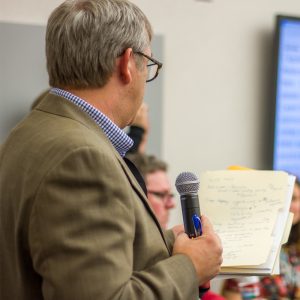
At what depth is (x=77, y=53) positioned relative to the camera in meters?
1.13

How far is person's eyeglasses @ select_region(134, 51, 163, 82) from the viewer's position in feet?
4.02

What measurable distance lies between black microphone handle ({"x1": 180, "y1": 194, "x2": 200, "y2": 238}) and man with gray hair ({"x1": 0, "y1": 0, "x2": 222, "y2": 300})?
0.09 feet

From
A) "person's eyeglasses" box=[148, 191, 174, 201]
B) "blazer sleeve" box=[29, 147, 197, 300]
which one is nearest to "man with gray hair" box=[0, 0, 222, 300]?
"blazer sleeve" box=[29, 147, 197, 300]

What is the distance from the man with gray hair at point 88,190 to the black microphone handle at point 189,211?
3 centimetres

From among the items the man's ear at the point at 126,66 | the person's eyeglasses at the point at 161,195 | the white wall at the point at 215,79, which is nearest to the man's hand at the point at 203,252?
the man's ear at the point at 126,66

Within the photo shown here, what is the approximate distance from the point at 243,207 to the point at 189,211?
0.28m

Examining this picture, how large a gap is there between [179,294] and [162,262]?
0.06 metres

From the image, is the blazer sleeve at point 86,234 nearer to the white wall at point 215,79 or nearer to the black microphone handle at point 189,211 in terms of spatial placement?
the black microphone handle at point 189,211

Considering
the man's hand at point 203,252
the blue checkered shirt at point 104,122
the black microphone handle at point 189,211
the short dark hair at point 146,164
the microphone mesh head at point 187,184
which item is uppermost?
the blue checkered shirt at point 104,122

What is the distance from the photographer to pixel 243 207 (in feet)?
4.80

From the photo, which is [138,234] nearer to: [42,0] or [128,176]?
[128,176]

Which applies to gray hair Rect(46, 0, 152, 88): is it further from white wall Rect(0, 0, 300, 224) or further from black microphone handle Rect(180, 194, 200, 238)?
white wall Rect(0, 0, 300, 224)

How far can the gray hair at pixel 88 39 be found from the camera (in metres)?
1.12

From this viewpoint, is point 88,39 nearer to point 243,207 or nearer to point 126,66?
point 126,66
